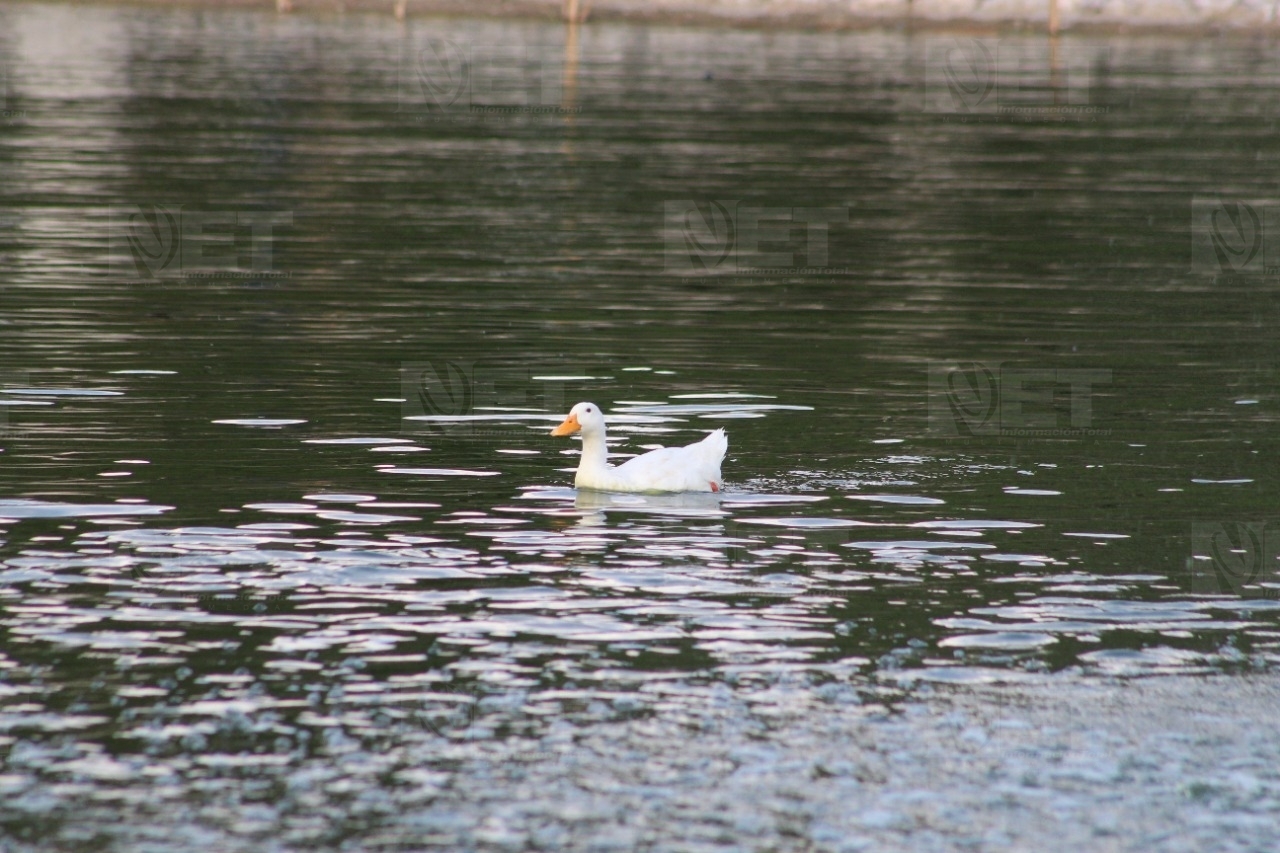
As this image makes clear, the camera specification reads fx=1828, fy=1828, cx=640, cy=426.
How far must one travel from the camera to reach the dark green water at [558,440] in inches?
440

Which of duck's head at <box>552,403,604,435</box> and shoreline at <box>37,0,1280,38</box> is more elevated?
shoreline at <box>37,0,1280,38</box>

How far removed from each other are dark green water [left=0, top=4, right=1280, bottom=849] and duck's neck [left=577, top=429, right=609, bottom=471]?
1.09 ft

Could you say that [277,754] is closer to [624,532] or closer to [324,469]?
[624,532]

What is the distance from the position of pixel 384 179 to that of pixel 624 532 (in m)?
23.6

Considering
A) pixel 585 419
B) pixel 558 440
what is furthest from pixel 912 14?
pixel 585 419

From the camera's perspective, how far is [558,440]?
18.5m

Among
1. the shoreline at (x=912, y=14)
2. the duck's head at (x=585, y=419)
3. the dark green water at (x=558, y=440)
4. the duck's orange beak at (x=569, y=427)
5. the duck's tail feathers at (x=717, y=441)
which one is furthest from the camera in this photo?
the shoreline at (x=912, y=14)

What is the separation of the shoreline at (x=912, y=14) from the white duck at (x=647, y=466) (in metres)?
62.3

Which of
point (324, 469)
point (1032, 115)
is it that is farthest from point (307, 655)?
point (1032, 115)

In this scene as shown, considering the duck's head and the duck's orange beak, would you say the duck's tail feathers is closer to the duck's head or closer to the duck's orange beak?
the duck's head

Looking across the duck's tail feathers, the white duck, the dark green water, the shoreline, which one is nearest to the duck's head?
the white duck

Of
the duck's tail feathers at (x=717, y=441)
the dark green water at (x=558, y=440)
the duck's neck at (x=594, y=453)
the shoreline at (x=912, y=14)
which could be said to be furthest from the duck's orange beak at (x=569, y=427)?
the shoreline at (x=912, y=14)

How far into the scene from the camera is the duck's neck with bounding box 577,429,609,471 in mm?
15867

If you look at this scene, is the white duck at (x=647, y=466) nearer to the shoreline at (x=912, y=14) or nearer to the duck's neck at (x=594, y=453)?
the duck's neck at (x=594, y=453)
